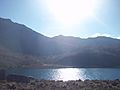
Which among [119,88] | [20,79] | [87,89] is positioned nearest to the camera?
[87,89]

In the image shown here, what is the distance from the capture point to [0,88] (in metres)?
39.8

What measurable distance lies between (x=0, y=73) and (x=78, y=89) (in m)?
28.5

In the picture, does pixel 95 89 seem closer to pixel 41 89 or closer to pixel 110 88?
pixel 110 88

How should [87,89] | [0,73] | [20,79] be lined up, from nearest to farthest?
[87,89] < [20,79] < [0,73]

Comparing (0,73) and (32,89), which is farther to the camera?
(0,73)

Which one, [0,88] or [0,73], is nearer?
[0,88]

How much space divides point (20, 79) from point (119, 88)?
24.5 meters

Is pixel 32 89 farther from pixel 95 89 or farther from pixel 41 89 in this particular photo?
pixel 95 89

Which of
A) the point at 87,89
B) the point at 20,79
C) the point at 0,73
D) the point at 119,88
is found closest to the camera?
the point at 87,89

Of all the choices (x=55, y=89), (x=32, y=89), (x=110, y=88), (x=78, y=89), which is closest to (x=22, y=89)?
(x=32, y=89)

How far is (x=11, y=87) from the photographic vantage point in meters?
41.1

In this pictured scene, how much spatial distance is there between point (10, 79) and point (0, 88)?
2182cm

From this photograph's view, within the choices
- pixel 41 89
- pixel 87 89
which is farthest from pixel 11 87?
pixel 87 89

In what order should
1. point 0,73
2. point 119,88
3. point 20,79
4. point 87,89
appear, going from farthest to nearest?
point 0,73 < point 20,79 < point 119,88 < point 87,89
